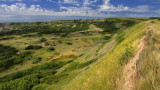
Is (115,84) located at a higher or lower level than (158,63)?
lower

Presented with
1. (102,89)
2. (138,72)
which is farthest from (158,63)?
(102,89)

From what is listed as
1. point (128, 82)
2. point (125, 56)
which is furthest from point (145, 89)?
point (125, 56)

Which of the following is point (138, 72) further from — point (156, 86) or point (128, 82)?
point (156, 86)

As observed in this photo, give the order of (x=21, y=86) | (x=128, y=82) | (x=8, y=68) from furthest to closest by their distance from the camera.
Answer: (x=8, y=68) → (x=21, y=86) → (x=128, y=82)

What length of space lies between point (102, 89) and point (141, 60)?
2.70m

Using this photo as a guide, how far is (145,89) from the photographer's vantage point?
3695 millimetres

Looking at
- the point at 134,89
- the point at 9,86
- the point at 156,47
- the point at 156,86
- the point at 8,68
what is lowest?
the point at 8,68

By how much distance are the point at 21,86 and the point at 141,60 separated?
15.0 metres

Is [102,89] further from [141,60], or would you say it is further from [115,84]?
[141,60]

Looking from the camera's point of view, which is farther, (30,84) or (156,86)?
→ (30,84)

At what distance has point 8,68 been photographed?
2927cm

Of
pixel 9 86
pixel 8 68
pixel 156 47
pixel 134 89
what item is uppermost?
pixel 156 47

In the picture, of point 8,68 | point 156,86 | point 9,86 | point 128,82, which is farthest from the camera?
point 8,68

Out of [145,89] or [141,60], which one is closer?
[145,89]
